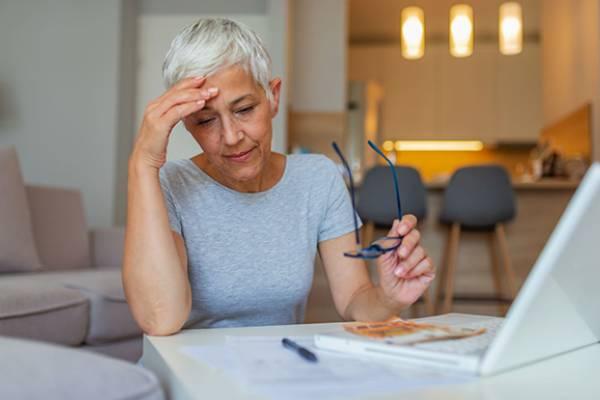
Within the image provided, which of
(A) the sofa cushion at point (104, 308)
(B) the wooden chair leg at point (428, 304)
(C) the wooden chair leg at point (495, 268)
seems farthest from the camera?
(C) the wooden chair leg at point (495, 268)

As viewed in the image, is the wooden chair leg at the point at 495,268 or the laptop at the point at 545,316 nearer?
the laptop at the point at 545,316

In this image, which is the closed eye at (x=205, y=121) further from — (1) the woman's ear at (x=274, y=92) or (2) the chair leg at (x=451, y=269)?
(2) the chair leg at (x=451, y=269)

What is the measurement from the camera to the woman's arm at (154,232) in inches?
36.8

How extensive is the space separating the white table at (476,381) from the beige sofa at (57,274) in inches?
49.2

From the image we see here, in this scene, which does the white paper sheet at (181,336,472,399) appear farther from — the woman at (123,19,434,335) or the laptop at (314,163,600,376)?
the woman at (123,19,434,335)

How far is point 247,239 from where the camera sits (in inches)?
47.4

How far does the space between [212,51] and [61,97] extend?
3622 mm

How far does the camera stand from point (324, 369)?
61cm

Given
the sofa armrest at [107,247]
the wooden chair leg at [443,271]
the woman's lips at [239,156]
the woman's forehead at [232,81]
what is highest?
the woman's forehead at [232,81]

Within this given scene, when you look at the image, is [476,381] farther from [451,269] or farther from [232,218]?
[451,269]

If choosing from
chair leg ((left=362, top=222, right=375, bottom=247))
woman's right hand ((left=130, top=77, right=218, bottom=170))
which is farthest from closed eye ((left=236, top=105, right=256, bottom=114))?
chair leg ((left=362, top=222, right=375, bottom=247))

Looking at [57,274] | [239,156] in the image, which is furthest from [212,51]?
[57,274]

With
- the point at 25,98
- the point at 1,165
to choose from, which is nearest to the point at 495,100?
the point at 25,98

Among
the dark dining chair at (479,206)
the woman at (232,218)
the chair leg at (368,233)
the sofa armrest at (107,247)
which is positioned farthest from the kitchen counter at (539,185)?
the woman at (232,218)
